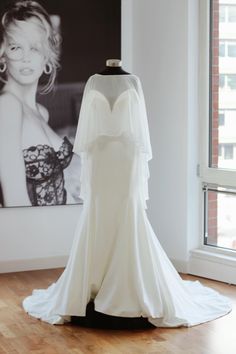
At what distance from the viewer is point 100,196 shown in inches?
174

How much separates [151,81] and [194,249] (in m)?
1.51

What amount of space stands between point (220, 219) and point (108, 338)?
1.91 m

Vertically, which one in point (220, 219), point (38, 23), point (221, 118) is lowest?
point (220, 219)

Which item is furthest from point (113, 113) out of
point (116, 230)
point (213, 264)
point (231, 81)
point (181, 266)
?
point (181, 266)

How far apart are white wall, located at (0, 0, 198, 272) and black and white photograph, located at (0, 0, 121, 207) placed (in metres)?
0.16

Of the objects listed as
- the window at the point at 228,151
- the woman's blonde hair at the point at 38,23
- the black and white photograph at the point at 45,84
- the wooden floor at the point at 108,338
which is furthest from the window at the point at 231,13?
the wooden floor at the point at 108,338

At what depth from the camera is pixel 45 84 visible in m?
5.88

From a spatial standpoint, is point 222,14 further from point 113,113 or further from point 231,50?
point 113,113

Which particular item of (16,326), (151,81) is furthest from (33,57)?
(16,326)

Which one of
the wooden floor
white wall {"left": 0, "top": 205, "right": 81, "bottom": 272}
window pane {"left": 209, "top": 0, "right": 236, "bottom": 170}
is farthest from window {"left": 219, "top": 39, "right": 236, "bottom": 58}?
the wooden floor

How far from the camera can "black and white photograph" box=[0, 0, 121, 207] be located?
226 inches

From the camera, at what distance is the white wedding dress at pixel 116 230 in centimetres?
426

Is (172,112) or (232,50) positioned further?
(172,112)

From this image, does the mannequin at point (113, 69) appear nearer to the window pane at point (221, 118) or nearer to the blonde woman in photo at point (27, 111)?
the window pane at point (221, 118)
